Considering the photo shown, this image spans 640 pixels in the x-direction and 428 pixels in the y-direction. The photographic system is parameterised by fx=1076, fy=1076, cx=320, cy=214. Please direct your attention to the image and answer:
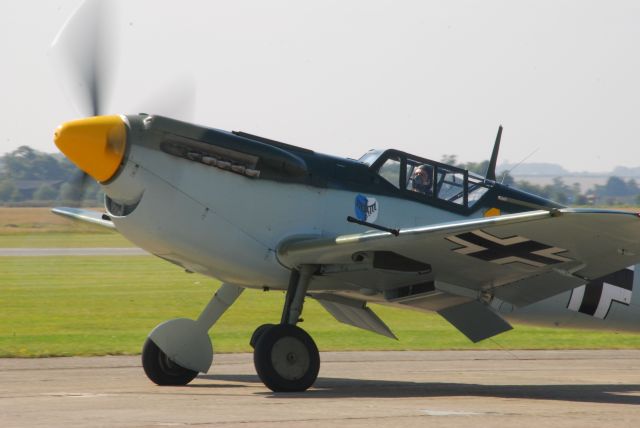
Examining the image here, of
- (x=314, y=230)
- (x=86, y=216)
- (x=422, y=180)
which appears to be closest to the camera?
(x=314, y=230)

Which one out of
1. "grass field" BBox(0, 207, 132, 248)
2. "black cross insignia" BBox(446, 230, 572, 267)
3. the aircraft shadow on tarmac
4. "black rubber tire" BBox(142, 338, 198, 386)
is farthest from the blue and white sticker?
"grass field" BBox(0, 207, 132, 248)

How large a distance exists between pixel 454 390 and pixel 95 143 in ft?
16.1

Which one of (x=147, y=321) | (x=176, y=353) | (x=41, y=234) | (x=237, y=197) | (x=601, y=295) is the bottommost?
(x=41, y=234)

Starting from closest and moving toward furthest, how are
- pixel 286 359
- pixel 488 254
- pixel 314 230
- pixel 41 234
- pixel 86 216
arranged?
1. pixel 488 254
2. pixel 286 359
3. pixel 314 230
4. pixel 86 216
5. pixel 41 234

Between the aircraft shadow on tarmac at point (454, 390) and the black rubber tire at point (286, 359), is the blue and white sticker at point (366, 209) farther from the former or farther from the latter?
the aircraft shadow on tarmac at point (454, 390)

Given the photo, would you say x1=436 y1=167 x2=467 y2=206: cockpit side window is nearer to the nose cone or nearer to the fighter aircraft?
Answer: the fighter aircraft

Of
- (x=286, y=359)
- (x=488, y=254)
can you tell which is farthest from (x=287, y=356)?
(x=488, y=254)

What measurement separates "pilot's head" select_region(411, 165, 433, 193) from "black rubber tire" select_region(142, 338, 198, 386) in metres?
3.38

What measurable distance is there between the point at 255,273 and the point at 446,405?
2.63 m

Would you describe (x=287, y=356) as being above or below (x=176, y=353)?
above

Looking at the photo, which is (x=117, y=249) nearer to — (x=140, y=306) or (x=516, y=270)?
(x=140, y=306)

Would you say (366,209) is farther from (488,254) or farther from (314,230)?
(488,254)

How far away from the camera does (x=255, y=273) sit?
11.6m

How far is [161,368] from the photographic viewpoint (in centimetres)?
1254
